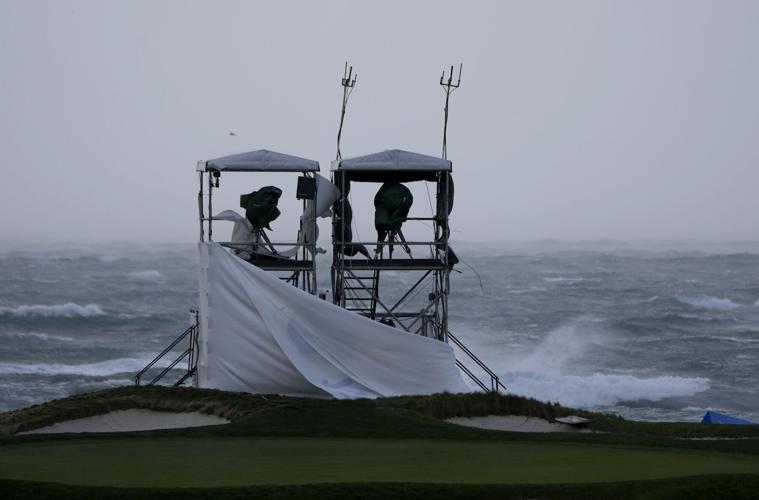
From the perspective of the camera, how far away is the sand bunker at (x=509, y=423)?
19.4 m

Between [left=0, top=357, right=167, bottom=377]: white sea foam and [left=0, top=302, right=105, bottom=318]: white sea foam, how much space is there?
15974 mm

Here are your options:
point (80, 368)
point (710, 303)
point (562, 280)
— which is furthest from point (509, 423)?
point (562, 280)

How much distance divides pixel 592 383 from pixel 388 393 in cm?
2022

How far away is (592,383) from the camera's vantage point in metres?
40.1

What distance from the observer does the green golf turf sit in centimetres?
1321

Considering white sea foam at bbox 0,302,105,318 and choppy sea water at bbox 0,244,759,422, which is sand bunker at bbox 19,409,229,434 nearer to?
Result: choppy sea water at bbox 0,244,759,422

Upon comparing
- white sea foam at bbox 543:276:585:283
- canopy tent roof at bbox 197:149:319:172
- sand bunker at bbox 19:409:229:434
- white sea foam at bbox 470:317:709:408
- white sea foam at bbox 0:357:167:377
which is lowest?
white sea foam at bbox 0:357:167:377

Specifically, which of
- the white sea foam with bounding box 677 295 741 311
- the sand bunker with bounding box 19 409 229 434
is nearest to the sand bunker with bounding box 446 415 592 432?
the sand bunker with bounding box 19 409 229 434

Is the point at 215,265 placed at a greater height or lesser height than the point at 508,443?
greater

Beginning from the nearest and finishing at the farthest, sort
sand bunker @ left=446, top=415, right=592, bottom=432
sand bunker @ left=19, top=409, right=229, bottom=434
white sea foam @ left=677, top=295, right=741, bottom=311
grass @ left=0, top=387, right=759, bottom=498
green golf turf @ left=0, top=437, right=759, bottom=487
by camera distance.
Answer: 1. grass @ left=0, top=387, right=759, bottom=498
2. green golf turf @ left=0, top=437, right=759, bottom=487
3. sand bunker @ left=19, top=409, right=229, bottom=434
4. sand bunker @ left=446, top=415, right=592, bottom=432
5. white sea foam @ left=677, top=295, right=741, bottom=311

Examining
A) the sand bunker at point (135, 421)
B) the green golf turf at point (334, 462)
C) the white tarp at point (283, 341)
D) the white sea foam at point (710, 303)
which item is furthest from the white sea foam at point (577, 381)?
the green golf turf at point (334, 462)

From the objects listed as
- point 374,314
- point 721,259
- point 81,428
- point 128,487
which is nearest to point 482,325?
point 374,314

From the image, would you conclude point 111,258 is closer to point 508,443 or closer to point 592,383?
point 592,383

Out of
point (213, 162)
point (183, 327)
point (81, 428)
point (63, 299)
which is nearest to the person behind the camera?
point (81, 428)
